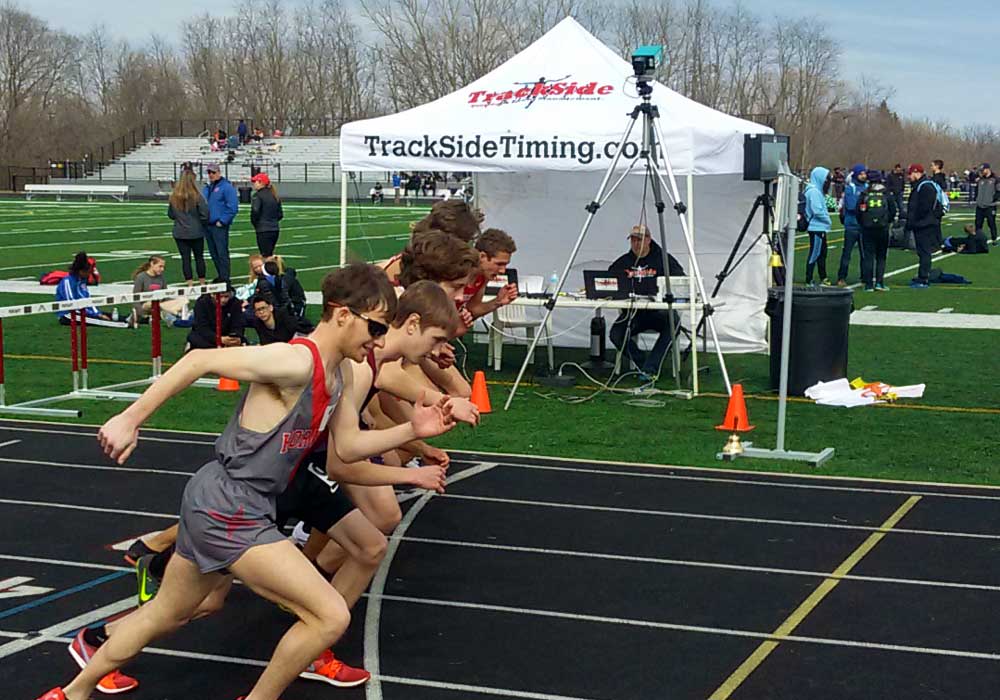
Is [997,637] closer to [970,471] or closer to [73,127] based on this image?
[970,471]

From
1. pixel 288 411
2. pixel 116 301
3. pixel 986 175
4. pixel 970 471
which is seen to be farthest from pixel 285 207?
pixel 288 411

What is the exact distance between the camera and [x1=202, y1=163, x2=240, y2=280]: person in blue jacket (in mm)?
20547

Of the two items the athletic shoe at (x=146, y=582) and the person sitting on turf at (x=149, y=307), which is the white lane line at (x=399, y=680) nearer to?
the athletic shoe at (x=146, y=582)

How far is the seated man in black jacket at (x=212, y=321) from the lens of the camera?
46.2 feet

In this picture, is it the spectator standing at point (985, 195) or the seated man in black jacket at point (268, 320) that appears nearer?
the seated man in black jacket at point (268, 320)

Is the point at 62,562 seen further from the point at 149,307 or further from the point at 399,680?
the point at 149,307

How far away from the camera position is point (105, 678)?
17.2 ft

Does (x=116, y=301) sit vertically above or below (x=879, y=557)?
above

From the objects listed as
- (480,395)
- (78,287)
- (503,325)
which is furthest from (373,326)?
(78,287)

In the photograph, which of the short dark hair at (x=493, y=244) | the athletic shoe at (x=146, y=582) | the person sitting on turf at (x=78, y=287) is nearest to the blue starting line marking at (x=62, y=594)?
the athletic shoe at (x=146, y=582)

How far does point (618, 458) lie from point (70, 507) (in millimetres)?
3815

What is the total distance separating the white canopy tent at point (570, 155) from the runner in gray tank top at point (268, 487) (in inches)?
313

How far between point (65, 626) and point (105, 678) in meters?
0.90

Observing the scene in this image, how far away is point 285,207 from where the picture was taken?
5656 centimetres
